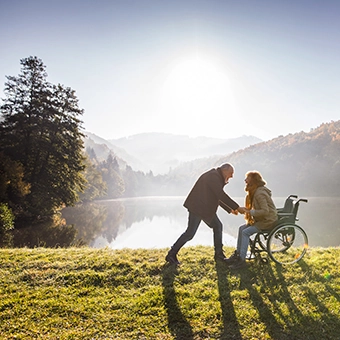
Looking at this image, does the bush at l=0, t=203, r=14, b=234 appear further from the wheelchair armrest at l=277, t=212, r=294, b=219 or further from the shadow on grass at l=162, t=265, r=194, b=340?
the wheelchair armrest at l=277, t=212, r=294, b=219

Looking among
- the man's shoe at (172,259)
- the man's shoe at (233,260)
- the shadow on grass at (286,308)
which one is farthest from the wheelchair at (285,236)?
the man's shoe at (172,259)

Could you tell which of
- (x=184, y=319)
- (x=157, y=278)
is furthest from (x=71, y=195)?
(x=184, y=319)

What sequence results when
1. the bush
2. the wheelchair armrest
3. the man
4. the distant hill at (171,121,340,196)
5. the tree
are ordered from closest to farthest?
the wheelchair armrest < the man < the bush < the tree < the distant hill at (171,121,340,196)

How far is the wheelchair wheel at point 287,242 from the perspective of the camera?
20.3 ft

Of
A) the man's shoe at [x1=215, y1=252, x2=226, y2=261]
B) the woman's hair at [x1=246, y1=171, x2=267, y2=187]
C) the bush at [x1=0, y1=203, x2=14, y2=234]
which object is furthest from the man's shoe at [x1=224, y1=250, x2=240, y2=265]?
the bush at [x1=0, y1=203, x2=14, y2=234]

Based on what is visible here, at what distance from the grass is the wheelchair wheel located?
0.88 feet

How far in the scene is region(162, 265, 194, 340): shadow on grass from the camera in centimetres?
373

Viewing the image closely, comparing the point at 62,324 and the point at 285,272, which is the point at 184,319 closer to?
the point at 62,324

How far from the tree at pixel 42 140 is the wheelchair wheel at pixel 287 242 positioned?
23053 mm

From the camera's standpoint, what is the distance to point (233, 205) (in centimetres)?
646

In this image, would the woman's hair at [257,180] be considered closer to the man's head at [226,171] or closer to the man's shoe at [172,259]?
the man's head at [226,171]

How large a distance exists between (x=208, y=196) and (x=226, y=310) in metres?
2.78

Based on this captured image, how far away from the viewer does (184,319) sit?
4.09 metres

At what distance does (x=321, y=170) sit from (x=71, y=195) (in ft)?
446
